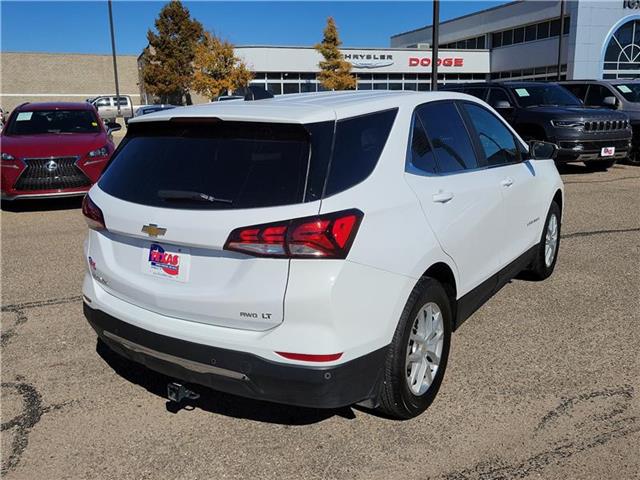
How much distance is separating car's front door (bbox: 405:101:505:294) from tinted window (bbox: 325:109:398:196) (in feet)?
0.83

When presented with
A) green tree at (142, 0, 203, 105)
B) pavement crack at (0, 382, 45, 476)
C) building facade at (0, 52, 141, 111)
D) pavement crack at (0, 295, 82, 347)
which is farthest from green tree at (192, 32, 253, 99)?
pavement crack at (0, 382, 45, 476)

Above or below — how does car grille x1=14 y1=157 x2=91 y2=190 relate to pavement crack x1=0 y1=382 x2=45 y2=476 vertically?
above

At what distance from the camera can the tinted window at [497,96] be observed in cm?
1272

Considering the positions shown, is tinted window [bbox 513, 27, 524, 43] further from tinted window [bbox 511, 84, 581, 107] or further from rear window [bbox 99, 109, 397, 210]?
rear window [bbox 99, 109, 397, 210]

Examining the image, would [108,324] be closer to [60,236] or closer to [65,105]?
[60,236]

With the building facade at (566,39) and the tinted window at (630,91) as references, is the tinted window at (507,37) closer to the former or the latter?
the building facade at (566,39)

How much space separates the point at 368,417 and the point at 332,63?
4192cm

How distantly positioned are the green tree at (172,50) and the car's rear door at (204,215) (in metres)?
44.5

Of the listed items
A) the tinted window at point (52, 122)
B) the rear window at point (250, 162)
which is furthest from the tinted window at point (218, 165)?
the tinted window at point (52, 122)

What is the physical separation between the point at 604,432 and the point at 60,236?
6.81 metres

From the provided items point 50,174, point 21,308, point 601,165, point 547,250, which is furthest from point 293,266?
point 601,165

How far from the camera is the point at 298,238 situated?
97.7 inches

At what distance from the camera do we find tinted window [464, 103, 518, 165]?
13.7 ft

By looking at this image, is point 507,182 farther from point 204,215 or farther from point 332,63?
point 332,63
